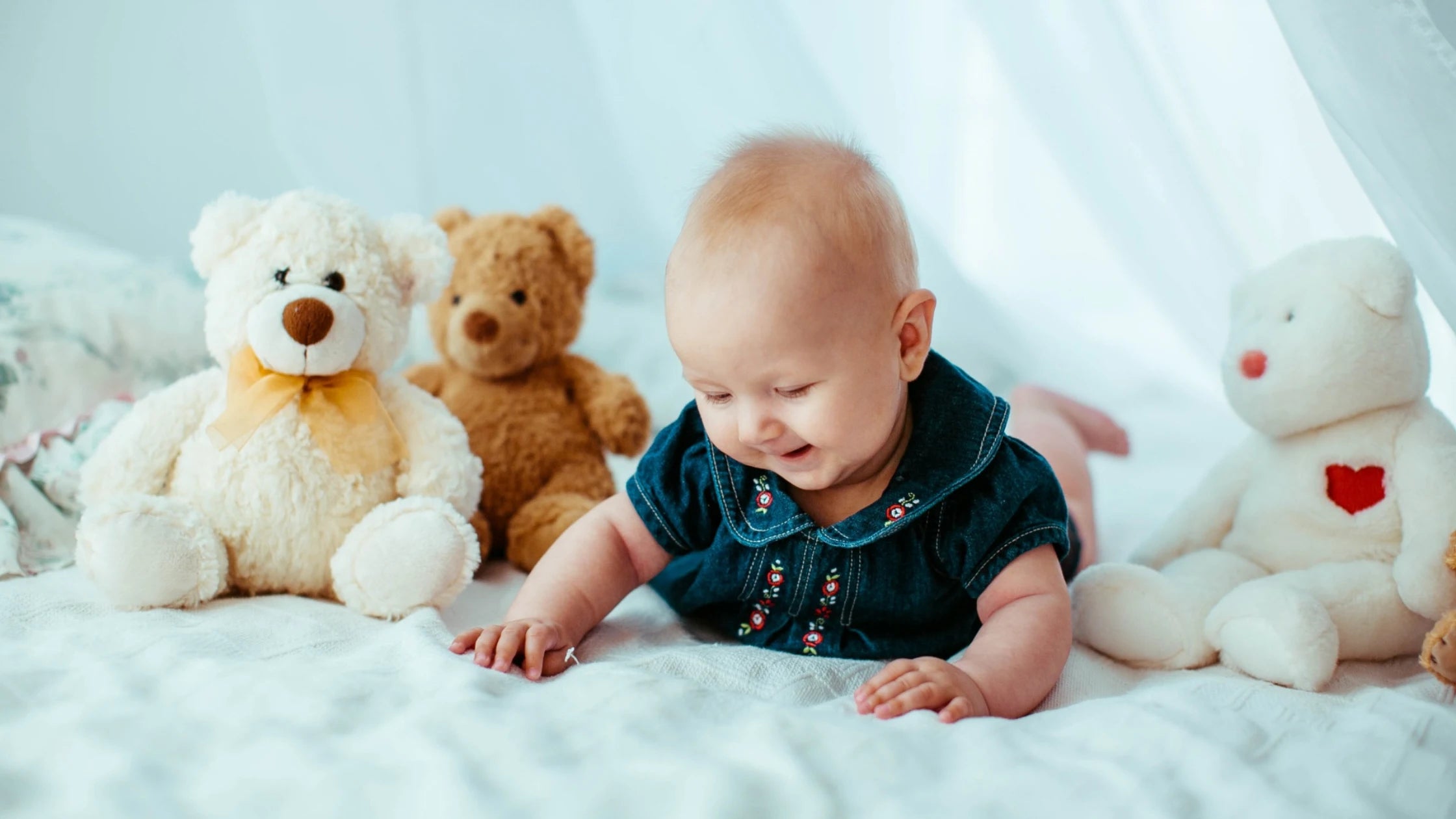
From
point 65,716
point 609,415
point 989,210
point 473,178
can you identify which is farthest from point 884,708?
point 473,178

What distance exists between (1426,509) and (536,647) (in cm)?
77

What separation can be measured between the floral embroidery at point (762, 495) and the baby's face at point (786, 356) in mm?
66

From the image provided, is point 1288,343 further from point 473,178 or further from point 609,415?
point 473,178

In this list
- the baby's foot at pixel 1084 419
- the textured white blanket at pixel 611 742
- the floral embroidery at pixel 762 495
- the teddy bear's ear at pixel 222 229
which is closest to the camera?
the textured white blanket at pixel 611 742

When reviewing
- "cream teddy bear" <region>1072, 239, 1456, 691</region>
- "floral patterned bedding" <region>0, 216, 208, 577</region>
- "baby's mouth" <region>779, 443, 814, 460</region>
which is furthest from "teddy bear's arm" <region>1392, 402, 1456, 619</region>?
"floral patterned bedding" <region>0, 216, 208, 577</region>

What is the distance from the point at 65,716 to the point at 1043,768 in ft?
2.01

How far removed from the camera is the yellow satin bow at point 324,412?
103 centimetres

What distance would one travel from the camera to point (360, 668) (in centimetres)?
83

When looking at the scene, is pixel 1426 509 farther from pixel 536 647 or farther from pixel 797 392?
pixel 536 647

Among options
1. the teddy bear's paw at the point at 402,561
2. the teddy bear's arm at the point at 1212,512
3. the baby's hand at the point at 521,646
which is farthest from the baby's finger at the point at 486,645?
the teddy bear's arm at the point at 1212,512

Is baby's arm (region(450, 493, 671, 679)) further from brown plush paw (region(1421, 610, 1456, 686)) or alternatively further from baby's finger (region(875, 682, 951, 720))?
brown plush paw (region(1421, 610, 1456, 686))

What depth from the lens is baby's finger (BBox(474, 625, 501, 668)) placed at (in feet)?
2.83

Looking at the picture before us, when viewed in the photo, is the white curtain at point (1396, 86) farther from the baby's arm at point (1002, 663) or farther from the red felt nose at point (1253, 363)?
the baby's arm at point (1002, 663)

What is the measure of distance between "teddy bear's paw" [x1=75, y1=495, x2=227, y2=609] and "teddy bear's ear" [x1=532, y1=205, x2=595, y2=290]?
56 centimetres
